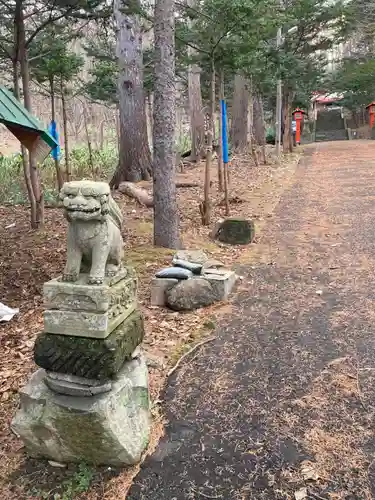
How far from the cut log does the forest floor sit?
14cm

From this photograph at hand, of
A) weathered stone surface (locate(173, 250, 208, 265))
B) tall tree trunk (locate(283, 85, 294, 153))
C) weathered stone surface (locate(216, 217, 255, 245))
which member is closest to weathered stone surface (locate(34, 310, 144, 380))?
weathered stone surface (locate(173, 250, 208, 265))

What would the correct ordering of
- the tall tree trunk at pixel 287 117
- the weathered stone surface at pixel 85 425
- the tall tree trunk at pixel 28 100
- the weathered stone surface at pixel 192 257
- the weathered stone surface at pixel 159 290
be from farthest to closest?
the tall tree trunk at pixel 287 117
the tall tree trunk at pixel 28 100
the weathered stone surface at pixel 192 257
the weathered stone surface at pixel 159 290
the weathered stone surface at pixel 85 425

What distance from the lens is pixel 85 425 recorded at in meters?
2.83

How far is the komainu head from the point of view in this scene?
2.74m

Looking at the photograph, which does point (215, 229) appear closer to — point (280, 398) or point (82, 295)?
point (280, 398)

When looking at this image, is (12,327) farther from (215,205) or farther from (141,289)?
(215,205)

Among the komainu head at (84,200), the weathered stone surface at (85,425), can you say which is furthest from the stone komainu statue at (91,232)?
the weathered stone surface at (85,425)

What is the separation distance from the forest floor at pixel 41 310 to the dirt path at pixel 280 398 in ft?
0.62

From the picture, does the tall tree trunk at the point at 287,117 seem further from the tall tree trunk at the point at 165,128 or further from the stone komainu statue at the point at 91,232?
the stone komainu statue at the point at 91,232

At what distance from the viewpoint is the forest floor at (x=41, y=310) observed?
2791 mm

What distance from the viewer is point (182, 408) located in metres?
3.42

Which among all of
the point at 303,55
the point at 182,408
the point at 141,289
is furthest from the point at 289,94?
the point at 182,408

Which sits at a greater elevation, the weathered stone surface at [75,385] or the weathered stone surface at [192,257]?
the weathered stone surface at [192,257]

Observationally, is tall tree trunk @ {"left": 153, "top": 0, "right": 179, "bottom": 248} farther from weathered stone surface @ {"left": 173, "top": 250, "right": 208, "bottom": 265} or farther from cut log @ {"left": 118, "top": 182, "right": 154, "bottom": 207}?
cut log @ {"left": 118, "top": 182, "right": 154, "bottom": 207}
